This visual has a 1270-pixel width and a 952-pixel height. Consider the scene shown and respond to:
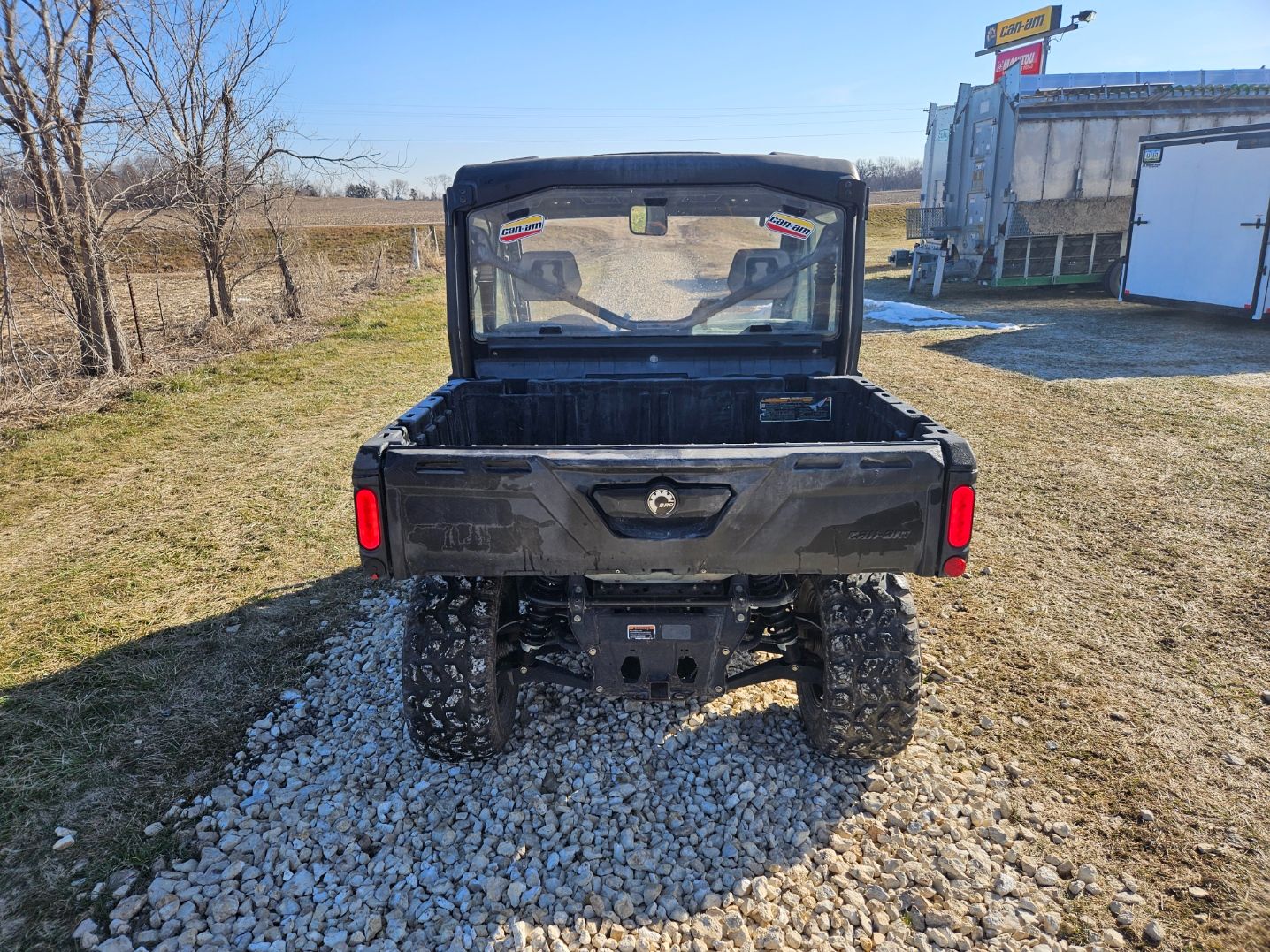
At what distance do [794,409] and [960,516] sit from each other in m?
1.36

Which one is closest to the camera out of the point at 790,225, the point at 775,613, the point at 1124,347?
the point at 775,613

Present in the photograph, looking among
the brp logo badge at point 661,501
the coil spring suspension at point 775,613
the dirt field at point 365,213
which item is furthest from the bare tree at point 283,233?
the dirt field at point 365,213

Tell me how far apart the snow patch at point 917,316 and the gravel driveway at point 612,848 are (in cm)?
1268

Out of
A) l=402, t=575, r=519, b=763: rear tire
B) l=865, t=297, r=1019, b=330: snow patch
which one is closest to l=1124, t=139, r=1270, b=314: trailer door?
l=865, t=297, r=1019, b=330: snow patch

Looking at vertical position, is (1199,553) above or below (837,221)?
below

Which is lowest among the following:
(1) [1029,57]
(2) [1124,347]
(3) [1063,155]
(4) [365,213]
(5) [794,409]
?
(2) [1124,347]

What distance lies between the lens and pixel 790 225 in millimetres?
3734

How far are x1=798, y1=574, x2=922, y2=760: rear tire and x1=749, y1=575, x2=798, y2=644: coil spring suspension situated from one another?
12 cm

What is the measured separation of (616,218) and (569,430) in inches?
40.4

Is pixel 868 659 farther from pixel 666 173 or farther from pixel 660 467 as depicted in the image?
pixel 666 173

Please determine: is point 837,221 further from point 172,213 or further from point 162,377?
point 172,213

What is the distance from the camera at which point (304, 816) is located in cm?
296

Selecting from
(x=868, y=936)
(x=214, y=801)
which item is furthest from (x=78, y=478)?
(x=868, y=936)

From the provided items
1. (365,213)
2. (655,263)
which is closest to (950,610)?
(655,263)
